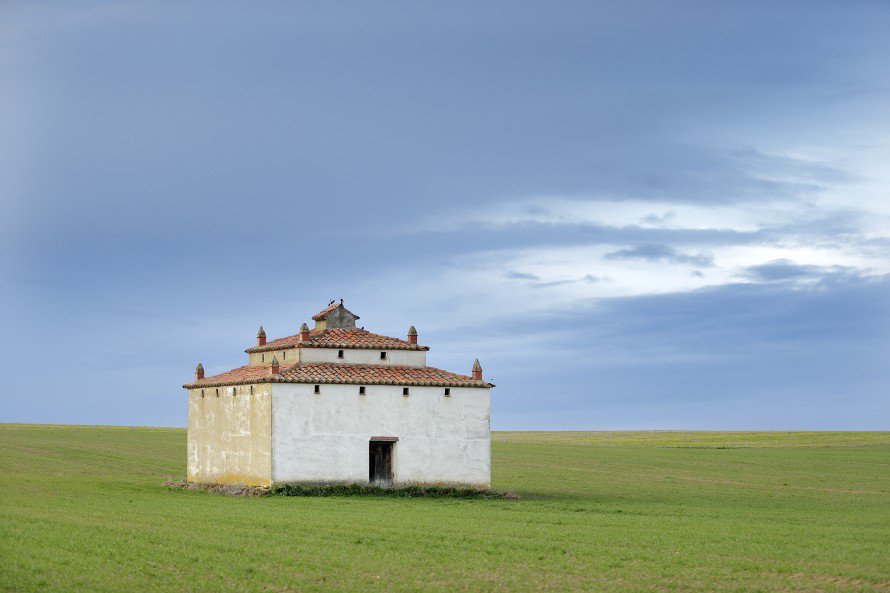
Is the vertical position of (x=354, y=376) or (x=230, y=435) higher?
(x=354, y=376)

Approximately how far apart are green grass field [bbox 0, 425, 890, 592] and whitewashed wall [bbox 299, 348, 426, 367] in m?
7.60

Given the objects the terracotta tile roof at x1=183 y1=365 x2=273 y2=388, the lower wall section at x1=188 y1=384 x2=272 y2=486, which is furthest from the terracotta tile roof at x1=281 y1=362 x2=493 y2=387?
the lower wall section at x1=188 y1=384 x2=272 y2=486

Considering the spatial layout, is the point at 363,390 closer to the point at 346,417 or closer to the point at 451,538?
the point at 346,417

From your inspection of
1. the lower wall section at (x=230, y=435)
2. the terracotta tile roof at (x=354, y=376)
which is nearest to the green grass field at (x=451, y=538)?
the lower wall section at (x=230, y=435)

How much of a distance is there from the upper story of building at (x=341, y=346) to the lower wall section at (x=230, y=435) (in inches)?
111

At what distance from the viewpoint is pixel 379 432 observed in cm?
4984

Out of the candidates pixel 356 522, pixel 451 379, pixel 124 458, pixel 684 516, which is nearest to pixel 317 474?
pixel 451 379

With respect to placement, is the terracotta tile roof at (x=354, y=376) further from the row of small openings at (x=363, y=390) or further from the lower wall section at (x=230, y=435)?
the lower wall section at (x=230, y=435)

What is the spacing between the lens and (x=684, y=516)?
3997 centimetres

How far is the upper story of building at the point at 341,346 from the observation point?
2040 inches

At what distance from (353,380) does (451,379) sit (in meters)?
4.95

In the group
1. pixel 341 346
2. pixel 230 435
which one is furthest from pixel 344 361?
pixel 230 435

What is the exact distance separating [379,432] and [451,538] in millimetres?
19054

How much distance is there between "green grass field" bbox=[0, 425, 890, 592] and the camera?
79.0ft
